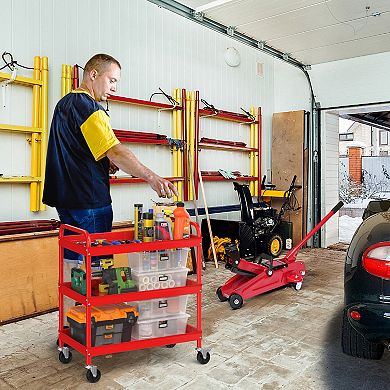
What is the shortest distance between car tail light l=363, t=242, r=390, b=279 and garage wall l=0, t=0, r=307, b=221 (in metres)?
2.92

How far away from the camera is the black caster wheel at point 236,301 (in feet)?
11.9

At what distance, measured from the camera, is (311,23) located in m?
5.64

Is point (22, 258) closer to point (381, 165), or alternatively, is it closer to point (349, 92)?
point (349, 92)

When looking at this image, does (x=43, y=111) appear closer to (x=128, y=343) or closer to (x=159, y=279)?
(x=159, y=279)

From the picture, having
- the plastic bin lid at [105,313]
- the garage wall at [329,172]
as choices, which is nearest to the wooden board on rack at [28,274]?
the plastic bin lid at [105,313]

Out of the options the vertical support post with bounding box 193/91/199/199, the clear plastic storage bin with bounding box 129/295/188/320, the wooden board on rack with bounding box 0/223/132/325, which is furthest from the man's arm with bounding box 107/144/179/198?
the vertical support post with bounding box 193/91/199/199

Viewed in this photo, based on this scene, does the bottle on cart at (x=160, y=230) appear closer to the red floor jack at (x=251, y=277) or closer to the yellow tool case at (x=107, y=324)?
the yellow tool case at (x=107, y=324)

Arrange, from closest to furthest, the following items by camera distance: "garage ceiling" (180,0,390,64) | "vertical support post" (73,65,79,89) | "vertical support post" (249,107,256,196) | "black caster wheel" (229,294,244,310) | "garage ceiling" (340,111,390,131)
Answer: "black caster wheel" (229,294,244,310), "vertical support post" (73,65,79,89), "garage ceiling" (180,0,390,64), "vertical support post" (249,107,256,196), "garage ceiling" (340,111,390,131)

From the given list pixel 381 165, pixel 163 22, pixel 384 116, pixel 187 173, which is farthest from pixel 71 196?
pixel 381 165

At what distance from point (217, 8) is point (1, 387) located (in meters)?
4.59

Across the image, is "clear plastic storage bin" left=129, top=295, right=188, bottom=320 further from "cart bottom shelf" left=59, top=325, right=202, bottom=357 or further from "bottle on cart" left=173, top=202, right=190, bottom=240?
"bottle on cart" left=173, top=202, right=190, bottom=240

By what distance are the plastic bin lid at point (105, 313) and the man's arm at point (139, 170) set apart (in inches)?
26.0

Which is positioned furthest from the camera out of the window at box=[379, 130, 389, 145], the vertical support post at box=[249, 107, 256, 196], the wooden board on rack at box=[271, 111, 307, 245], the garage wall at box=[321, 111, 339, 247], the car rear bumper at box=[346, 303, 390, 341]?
the window at box=[379, 130, 389, 145]

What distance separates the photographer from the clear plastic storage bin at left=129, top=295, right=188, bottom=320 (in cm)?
243
